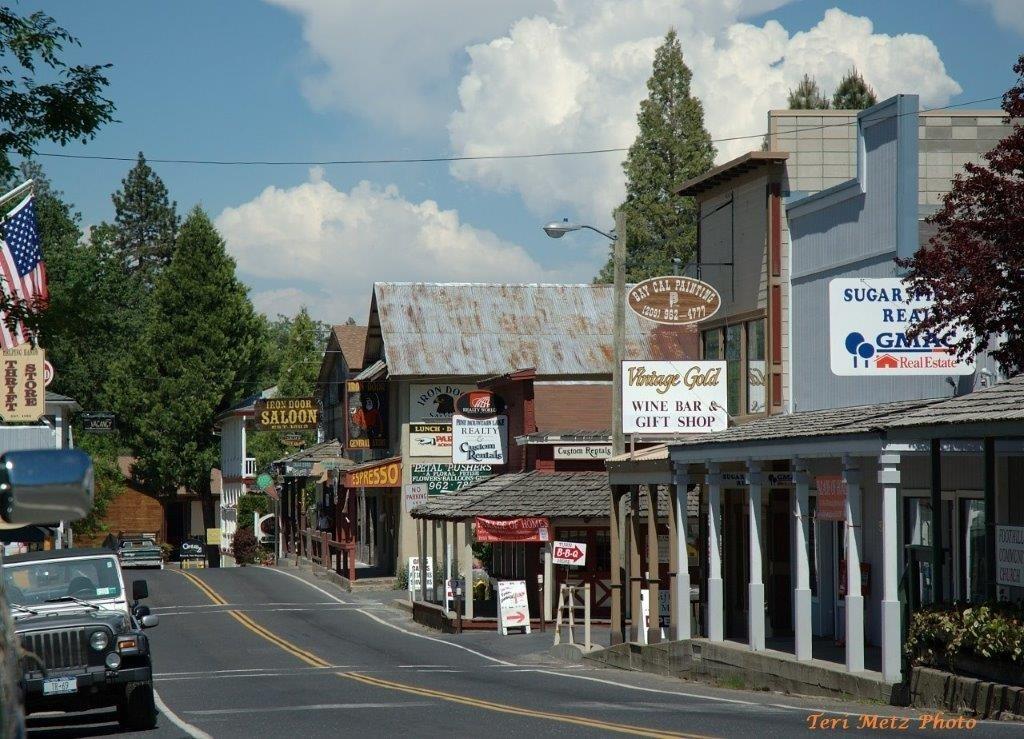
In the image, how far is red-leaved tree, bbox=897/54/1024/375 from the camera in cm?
1870

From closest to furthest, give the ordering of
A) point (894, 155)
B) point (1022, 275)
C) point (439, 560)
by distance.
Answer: point (1022, 275) → point (894, 155) → point (439, 560)

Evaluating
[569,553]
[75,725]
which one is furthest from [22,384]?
[75,725]

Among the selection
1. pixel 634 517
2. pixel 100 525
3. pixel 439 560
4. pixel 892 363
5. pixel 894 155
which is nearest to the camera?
pixel 892 363

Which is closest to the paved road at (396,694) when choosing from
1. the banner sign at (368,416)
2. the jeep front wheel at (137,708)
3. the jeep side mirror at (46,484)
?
the jeep front wheel at (137,708)

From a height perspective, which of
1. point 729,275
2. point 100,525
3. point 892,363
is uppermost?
point 729,275

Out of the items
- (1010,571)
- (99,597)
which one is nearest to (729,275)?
(1010,571)

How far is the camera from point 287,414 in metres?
64.3

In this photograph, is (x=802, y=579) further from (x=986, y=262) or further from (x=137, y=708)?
(x=137, y=708)

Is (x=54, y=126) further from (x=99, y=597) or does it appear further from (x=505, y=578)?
(x=505, y=578)

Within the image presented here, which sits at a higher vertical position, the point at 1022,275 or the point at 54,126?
the point at 54,126

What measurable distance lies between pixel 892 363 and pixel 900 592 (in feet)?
11.2

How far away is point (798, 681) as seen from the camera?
772 inches

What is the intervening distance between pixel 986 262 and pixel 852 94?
46.1 meters

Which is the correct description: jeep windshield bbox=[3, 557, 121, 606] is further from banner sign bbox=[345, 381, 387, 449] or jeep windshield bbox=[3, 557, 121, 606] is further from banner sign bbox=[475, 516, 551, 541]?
banner sign bbox=[345, 381, 387, 449]
